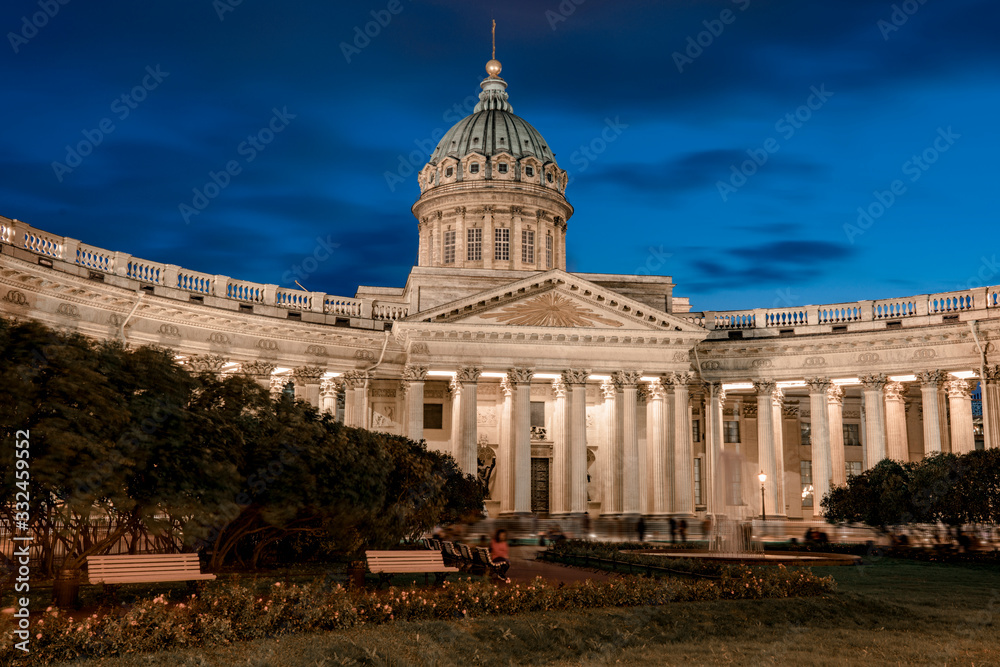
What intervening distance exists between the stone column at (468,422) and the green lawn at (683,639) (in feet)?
89.2

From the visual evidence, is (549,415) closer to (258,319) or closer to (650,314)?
(650,314)

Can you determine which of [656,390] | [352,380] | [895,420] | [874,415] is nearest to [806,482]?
[895,420]

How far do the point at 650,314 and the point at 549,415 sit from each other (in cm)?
954

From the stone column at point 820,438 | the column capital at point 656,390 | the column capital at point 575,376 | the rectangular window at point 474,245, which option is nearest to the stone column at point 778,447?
the stone column at point 820,438

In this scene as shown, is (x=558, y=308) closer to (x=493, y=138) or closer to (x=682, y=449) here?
(x=682, y=449)

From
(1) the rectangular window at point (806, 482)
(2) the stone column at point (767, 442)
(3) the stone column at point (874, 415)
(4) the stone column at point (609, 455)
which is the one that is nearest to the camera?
(3) the stone column at point (874, 415)

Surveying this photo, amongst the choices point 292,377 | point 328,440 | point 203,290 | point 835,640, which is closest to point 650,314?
point 292,377

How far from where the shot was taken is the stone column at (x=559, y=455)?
160 ft

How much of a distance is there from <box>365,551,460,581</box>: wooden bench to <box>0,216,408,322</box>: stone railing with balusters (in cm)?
2215

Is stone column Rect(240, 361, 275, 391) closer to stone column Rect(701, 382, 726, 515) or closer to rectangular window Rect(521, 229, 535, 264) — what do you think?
stone column Rect(701, 382, 726, 515)

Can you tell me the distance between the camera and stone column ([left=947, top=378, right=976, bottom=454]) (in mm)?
46469

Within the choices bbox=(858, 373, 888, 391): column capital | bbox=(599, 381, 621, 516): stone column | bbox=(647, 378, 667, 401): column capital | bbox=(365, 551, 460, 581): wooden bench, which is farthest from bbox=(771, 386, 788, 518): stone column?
bbox=(365, 551, 460, 581): wooden bench

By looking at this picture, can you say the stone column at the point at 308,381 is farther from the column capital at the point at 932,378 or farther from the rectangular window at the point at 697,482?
the column capital at the point at 932,378

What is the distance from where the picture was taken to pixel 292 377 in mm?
47969
